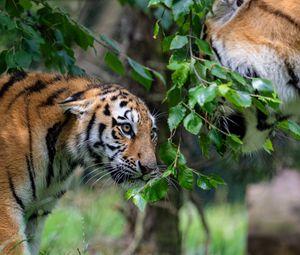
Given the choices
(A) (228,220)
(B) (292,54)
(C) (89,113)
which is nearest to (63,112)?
(C) (89,113)

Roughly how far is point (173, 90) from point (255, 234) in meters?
3.99

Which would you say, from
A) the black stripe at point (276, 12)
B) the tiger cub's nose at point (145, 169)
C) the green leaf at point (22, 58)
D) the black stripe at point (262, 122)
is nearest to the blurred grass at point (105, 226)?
the tiger cub's nose at point (145, 169)

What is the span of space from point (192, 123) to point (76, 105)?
937mm

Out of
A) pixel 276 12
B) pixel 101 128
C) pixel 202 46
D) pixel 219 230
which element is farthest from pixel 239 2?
pixel 219 230

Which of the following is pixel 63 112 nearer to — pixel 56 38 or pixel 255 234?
pixel 56 38

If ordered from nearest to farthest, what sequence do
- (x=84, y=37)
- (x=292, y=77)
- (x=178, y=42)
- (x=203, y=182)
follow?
1. (x=178, y=42)
2. (x=203, y=182)
3. (x=292, y=77)
4. (x=84, y=37)

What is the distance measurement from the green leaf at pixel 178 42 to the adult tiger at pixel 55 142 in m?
0.66

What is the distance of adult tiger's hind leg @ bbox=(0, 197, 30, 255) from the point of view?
3.83 m

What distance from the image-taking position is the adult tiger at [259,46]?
3.78 meters

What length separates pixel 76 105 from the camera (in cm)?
407

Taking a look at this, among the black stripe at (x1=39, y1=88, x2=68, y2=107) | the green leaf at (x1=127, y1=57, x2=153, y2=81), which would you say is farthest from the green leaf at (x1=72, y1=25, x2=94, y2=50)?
the black stripe at (x1=39, y1=88, x2=68, y2=107)

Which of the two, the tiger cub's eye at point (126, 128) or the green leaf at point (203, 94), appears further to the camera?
the tiger cub's eye at point (126, 128)

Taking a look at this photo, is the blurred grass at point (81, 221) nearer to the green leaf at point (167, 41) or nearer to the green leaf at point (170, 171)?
the green leaf at point (170, 171)

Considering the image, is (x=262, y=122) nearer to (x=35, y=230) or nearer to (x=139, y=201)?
(x=139, y=201)
